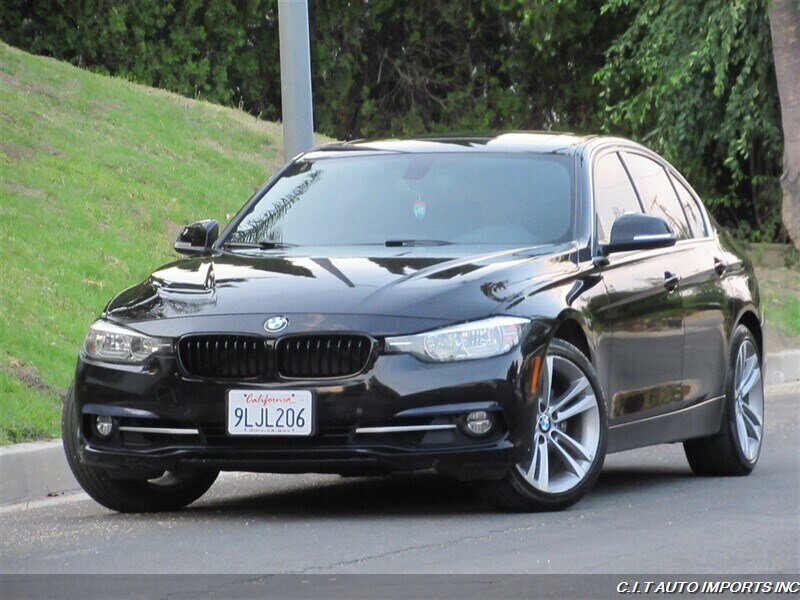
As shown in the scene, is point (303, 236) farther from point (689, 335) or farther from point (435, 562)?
point (435, 562)

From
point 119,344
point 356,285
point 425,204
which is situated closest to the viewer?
point 356,285

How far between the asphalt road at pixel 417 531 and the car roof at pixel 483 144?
1584 millimetres

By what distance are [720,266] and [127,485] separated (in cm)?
322

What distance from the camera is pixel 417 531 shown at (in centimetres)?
710

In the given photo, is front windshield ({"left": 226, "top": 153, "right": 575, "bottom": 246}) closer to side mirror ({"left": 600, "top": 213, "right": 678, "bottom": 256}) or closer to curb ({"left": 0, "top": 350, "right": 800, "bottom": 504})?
side mirror ({"left": 600, "top": 213, "right": 678, "bottom": 256})

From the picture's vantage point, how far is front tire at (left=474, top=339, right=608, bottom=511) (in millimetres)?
7398

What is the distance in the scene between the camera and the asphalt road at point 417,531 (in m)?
6.33

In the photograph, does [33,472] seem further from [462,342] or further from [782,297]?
[782,297]

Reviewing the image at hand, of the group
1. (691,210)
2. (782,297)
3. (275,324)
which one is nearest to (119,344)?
(275,324)

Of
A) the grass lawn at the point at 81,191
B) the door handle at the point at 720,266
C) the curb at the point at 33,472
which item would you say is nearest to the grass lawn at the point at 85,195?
the grass lawn at the point at 81,191

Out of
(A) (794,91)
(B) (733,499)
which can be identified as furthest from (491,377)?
(A) (794,91)

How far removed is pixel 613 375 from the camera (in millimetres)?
8039

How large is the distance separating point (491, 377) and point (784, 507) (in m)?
1.48

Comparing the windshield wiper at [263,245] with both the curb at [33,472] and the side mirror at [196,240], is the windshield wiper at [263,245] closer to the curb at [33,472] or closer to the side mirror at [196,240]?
the side mirror at [196,240]
